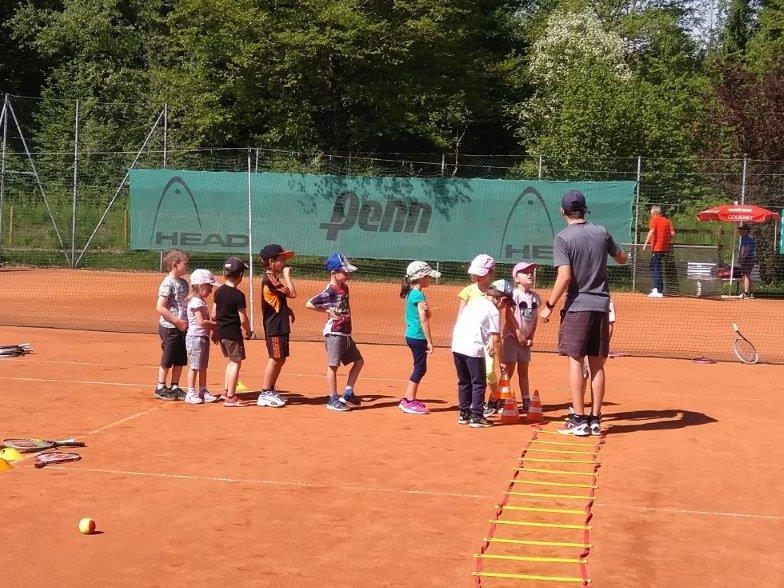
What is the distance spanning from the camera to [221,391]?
11758 mm

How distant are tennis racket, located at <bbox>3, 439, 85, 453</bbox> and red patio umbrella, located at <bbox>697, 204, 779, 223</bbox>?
17617mm

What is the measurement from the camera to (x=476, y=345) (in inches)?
386

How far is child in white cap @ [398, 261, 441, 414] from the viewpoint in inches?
412

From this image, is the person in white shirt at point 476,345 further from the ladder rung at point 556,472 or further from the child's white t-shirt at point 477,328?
the ladder rung at point 556,472

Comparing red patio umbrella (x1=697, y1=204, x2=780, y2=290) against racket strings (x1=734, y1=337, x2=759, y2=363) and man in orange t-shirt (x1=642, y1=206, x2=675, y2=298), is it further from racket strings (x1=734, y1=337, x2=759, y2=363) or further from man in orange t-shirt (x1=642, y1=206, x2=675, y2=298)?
racket strings (x1=734, y1=337, x2=759, y2=363)

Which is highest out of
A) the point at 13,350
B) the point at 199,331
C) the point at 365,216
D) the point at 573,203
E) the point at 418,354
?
the point at 573,203

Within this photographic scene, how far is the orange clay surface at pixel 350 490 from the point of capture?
603cm

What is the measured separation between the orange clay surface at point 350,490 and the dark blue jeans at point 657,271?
1077 cm

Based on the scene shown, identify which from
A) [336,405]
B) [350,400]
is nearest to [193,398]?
[336,405]

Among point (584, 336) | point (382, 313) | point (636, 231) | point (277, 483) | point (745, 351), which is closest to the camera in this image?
point (277, 483)

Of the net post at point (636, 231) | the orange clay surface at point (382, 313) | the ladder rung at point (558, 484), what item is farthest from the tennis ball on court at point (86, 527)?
the net post at point (636, 231)

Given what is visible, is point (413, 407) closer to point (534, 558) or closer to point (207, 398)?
point (207, 398)

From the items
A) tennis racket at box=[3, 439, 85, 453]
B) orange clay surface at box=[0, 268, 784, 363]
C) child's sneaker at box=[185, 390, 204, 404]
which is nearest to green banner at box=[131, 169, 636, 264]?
orange clay surface at box=[0, 268, 784, 363]

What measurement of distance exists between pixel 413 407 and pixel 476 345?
3.98 ft
